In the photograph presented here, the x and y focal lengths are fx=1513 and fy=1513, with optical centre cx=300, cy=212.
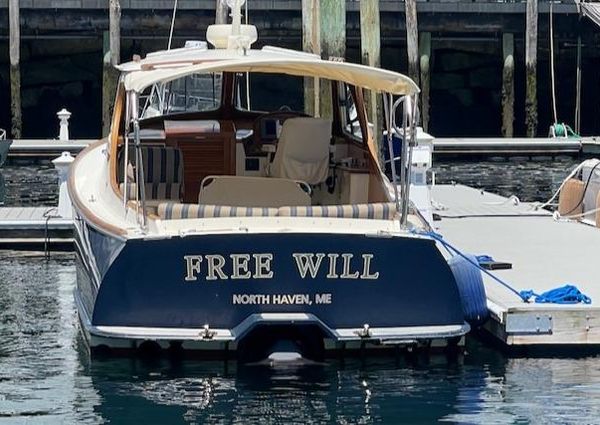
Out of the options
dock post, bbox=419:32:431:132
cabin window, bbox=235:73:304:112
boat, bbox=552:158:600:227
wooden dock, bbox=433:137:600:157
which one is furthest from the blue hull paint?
cabin window, bbox=235:73:304:112

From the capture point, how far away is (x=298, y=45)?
35.5 meters

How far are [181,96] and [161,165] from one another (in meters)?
9.86

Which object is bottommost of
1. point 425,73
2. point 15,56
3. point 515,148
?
point 515,148

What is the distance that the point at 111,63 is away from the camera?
1257 inches

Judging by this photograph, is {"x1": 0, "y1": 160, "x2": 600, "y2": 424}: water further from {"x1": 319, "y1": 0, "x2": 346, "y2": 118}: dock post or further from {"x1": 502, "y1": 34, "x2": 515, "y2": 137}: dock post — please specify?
{"x1": 502, "y1": 34, "x2": 515, "y2": 137}: dock post

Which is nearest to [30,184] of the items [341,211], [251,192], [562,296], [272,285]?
[251,192]

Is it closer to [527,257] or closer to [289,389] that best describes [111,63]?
[527,257]

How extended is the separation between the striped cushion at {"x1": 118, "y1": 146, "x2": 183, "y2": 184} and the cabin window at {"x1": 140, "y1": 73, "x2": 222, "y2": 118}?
22.3 feet

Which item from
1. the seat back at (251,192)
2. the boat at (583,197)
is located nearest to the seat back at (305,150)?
the seat back at (251,192)

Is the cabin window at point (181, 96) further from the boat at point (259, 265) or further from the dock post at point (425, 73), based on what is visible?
the dock post at point (425, 73)

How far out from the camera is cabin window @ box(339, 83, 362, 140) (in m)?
13.0

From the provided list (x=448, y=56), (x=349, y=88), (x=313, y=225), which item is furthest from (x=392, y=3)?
(x=313, y=225)

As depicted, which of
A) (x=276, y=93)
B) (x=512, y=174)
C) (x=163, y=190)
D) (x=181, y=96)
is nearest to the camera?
(x=163, y=190)

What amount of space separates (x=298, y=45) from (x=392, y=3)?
2524 mm
